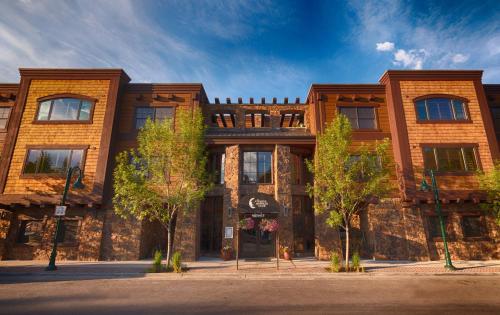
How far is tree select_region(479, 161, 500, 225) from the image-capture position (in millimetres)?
16297

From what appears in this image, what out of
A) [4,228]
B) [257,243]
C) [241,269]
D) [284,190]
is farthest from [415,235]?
[4,228]

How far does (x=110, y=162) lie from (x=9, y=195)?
6.57 metres

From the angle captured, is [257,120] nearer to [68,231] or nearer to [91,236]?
[91,236]

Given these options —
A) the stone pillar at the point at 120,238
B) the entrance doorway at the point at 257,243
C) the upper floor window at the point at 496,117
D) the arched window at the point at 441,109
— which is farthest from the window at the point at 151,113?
the upper floor window at the point at 496,117

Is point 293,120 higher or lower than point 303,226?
higher

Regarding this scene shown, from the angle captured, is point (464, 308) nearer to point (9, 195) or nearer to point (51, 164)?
point (51, 164)

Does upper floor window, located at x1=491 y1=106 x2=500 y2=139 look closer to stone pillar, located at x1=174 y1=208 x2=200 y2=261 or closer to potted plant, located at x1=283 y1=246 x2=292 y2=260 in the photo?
potted plant, located at x1=283 y1=246 x2=292 y2=260

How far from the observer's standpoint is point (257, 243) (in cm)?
1845

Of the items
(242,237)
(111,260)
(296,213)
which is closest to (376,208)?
(296,213)

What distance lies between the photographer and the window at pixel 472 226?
17494 mm

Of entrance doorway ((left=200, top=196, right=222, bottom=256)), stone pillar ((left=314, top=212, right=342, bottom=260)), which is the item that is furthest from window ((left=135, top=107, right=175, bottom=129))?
stone pillar ((left=314, top=212, right=342, bottom=260))

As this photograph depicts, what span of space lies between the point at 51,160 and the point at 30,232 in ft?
16.4

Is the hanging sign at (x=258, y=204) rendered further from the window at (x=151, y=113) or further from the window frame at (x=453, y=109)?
the window frame at (x=453, y=109)

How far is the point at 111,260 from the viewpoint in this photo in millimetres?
16812
